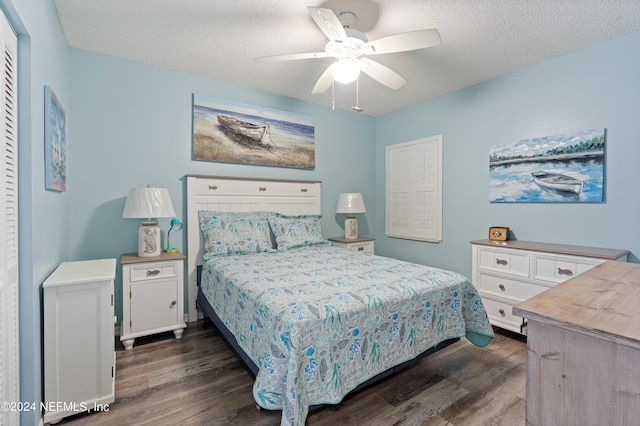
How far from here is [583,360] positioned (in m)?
0.78

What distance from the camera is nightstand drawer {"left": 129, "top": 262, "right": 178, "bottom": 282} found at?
2.50 metres

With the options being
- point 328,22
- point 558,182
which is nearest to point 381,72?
point 328,22

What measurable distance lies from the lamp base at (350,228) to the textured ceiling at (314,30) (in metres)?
1.86

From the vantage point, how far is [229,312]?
7.07 ft

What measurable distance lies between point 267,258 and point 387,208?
7.73 feet

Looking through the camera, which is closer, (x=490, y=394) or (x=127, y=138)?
(x=490, y=394)

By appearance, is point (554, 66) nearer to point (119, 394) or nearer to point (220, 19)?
point (220, 19)

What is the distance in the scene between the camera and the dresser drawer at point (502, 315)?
2.69m

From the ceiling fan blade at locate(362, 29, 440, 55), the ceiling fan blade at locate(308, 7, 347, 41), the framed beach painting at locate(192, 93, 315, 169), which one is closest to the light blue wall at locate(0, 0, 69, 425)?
the ceiling fan blade at locate(308, 7, 347, 41)

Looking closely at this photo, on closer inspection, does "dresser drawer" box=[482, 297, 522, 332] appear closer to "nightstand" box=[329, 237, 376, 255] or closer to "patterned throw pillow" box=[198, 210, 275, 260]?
"nightstand" box=[329, 237, 376, 255]

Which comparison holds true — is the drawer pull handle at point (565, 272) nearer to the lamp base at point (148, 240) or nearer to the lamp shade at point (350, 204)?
the lamp shade at point (350, 204)

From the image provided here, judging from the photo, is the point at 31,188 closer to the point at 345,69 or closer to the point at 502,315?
the point at 345,69

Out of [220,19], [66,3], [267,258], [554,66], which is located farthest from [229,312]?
[554,66]

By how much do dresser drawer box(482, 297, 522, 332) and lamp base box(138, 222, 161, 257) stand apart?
3115 millimetres
